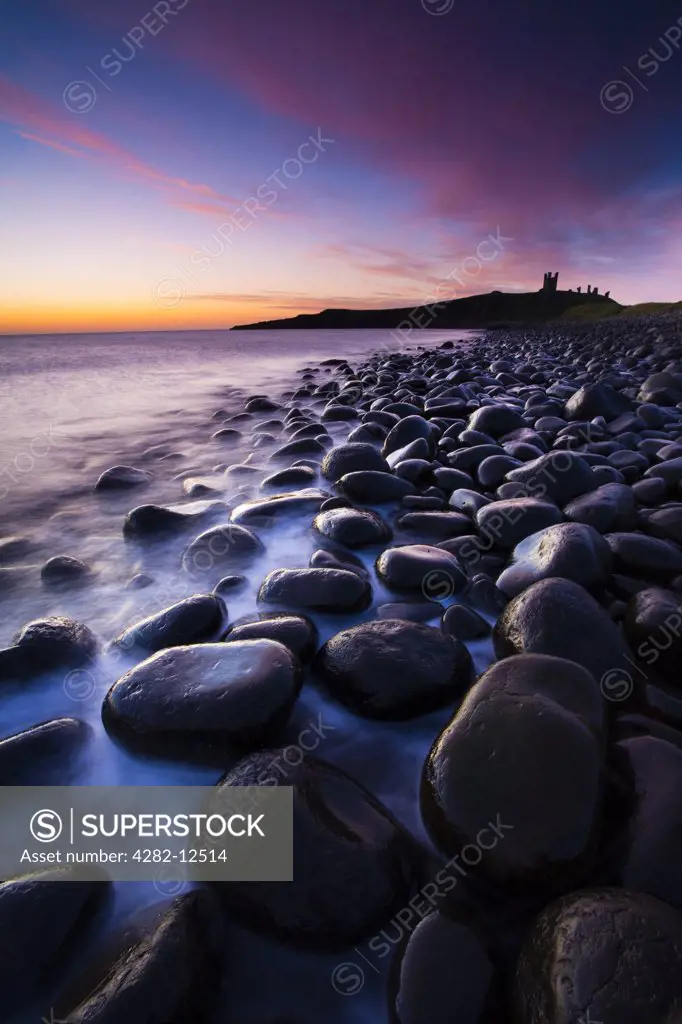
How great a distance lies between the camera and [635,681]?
1771 millimetres

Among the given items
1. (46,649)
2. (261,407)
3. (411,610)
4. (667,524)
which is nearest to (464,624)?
(411,610)

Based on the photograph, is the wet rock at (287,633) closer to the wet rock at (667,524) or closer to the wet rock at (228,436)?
the wet rock at (667,524)

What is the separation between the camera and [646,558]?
2441mm

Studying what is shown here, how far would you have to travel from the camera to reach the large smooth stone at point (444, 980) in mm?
1010

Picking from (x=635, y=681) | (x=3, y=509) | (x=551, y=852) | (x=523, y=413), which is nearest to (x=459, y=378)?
(x=523, y=413)

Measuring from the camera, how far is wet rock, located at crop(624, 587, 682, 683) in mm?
1813

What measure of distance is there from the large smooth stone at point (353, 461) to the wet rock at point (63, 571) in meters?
1.94

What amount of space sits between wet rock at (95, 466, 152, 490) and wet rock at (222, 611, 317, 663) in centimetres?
297

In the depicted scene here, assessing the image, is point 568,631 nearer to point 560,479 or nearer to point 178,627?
point 178,627

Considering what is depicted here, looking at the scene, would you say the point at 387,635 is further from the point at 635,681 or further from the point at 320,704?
the point at 635,681

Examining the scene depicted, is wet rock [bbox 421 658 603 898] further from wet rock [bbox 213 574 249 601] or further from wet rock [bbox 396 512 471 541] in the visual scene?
wet rock [bbox 396 512 471 541]

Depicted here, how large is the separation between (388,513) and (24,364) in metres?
18.3

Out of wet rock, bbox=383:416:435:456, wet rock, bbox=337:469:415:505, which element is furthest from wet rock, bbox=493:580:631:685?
wet rock, bbox=383:416:435:456

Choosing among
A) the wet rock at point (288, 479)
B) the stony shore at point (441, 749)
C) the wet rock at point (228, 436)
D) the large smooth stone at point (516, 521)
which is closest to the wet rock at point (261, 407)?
the wet rock at point (228, 436)
